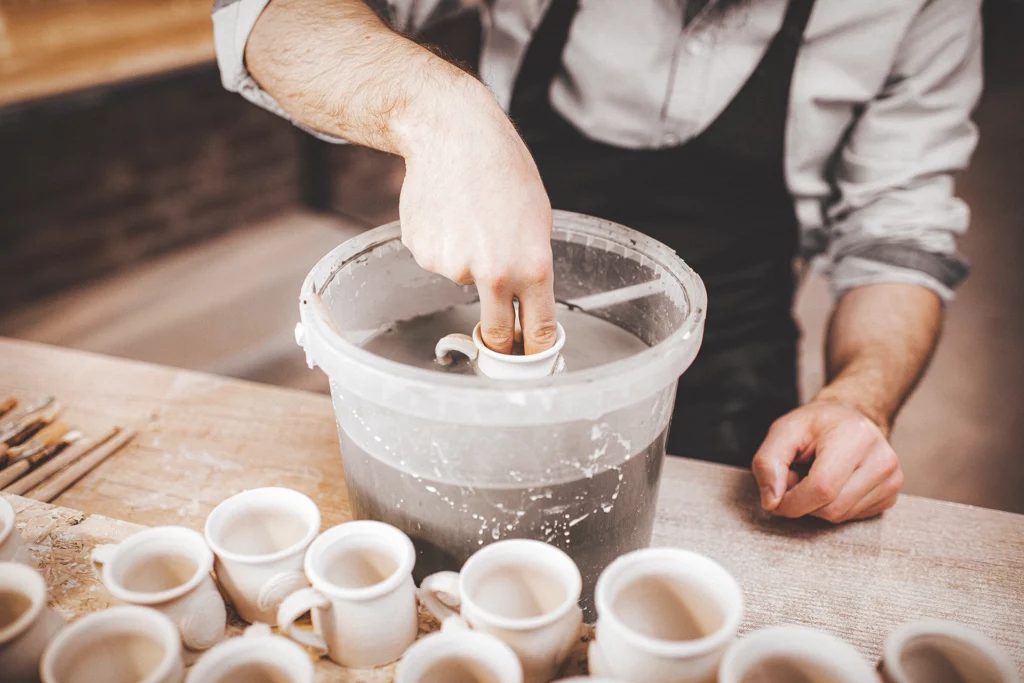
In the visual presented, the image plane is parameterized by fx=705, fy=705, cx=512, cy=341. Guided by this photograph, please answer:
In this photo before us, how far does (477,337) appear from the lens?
2.79ft

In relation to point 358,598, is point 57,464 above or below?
below

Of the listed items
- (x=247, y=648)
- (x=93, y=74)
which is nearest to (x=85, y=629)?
(x=247, y=648)

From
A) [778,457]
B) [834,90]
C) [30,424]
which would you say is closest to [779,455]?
[778,457]

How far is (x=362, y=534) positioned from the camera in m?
0.73

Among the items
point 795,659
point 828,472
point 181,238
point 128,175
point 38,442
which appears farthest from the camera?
point 181,238

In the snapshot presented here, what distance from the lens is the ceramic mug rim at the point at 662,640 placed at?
1.81 ft

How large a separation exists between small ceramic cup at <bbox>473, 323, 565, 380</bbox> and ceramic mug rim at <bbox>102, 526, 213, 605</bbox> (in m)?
0.35

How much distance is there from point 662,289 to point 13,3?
2986mm

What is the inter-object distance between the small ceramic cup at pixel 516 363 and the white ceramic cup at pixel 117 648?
407 millimetres

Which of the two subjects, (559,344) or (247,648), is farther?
(559,344)

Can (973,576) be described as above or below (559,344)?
below

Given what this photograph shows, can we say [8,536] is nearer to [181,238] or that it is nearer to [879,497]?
[879,497]

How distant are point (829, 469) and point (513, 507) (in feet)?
1.53

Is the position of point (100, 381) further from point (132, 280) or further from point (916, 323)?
point (132, 280)
